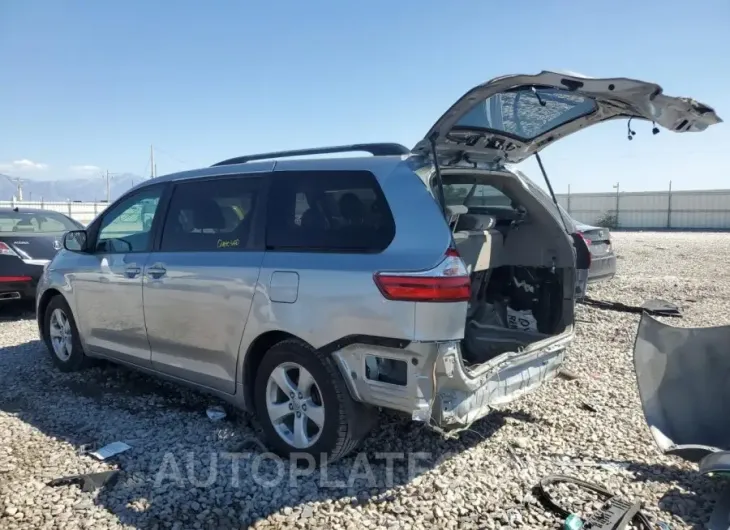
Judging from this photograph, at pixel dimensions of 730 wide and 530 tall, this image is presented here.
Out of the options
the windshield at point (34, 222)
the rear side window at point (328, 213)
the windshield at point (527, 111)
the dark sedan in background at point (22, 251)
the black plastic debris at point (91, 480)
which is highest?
the windshield at point (527, 111)

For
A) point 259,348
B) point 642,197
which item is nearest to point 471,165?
point 259,348

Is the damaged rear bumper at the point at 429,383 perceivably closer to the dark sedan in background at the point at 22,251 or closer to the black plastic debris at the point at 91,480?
the black plastic debris at the point at 91,480

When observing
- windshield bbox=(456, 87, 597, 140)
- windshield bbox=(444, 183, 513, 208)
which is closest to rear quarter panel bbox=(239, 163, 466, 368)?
windshield bbox=(456, 87, 597, 140)

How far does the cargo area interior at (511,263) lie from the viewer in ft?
13.7

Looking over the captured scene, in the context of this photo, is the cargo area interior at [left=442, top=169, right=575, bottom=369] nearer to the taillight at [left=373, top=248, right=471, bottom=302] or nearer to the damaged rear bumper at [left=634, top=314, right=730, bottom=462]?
the damaged rear bumper at [left=634, top=314, right=730, bottom=462]

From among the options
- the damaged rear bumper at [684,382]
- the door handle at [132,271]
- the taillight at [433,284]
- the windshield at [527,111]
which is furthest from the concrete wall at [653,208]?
the damaged rear bumper at [684,382]

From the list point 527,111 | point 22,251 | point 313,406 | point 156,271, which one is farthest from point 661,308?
point 22,251

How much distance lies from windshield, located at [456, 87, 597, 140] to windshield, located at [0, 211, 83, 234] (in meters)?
7.55

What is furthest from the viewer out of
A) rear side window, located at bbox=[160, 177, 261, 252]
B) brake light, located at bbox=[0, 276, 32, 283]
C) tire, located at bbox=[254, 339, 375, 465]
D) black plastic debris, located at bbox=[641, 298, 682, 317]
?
black plastic debris, located at bbox=[641, 298, 682, 317]

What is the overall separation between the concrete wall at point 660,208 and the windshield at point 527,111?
30.8 meters

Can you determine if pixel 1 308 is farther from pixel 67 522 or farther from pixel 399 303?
pixel 399 303

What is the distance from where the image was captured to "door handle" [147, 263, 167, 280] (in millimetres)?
4336

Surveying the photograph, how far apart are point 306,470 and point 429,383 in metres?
1.07

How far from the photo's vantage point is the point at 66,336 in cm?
565
